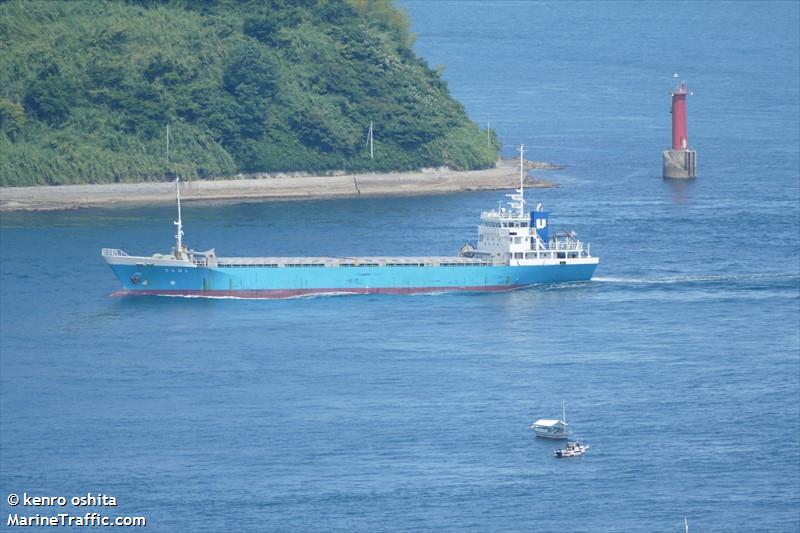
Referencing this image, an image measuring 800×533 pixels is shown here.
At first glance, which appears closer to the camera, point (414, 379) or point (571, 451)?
point (571, 451)

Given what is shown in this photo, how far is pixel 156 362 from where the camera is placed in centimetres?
8275

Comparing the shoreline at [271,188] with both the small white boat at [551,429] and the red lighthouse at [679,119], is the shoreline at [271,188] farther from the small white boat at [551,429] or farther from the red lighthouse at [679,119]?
the small white boat at [551,429]

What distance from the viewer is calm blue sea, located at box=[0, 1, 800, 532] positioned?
65.2 meters

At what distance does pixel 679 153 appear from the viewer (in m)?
135

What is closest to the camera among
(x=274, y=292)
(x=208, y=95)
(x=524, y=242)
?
(x=274, y=292)

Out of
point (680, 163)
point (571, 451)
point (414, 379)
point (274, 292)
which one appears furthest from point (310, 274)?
point (680, 163)

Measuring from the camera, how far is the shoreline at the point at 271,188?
411 feet

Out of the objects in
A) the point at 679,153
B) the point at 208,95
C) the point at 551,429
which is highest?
the point at 208,95

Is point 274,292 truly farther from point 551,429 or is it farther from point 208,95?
point 208,95

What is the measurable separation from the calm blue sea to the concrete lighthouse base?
29.4ft

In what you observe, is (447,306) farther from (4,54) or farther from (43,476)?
(4,54)

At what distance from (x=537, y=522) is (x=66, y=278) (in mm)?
42970

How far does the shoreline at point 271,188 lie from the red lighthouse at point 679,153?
796cm

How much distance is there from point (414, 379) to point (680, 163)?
2331 inches
